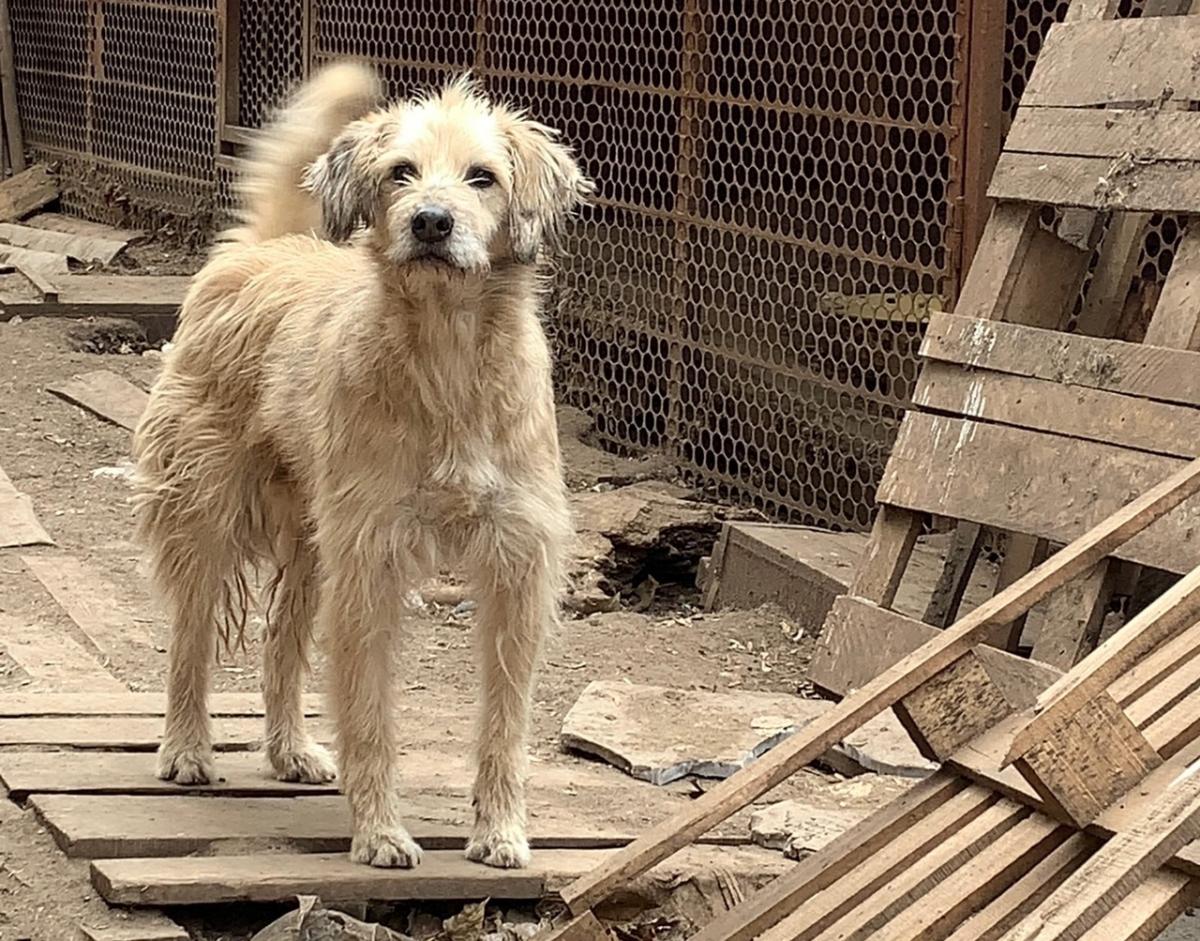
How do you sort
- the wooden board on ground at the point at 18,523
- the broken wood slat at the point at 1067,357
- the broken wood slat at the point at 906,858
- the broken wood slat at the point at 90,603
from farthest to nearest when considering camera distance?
the wooden board on ground at the point at 18,523 → the broken wood slat at the point at 90,603 → the broken wood slat at the point at 1067,357 → the broken wood slat at the point at 906,858

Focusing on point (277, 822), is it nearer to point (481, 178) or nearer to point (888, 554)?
point (481, 178)

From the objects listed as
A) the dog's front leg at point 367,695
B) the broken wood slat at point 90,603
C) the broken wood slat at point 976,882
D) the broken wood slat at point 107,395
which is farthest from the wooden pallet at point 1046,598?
the broken wood slat at point 107,395

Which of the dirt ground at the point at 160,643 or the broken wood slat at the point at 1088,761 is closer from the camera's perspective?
the broken wood slat at the point at 1088,761

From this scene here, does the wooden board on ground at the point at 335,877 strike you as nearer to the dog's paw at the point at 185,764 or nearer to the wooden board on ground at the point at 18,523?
the dog's paw at the point at 185,764

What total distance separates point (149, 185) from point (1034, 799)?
37.4ft

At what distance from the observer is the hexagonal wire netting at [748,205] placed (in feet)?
24.6

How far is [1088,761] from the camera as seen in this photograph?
344 centimetres

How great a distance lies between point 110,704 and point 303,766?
0.81 metres

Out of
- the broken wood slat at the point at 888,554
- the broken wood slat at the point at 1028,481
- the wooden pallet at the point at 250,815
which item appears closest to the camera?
the wooden pallet at the point at 250,815

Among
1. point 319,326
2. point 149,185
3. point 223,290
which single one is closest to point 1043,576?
point 319,326

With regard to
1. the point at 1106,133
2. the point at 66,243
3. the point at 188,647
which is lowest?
the point at 66,243

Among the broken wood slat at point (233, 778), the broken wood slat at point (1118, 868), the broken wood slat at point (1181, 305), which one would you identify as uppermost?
the broken wood slat at point (1181, 305)

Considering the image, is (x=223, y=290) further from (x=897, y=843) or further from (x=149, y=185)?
(x=149, y=185)

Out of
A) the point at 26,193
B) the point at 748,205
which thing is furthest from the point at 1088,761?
the point at 26,193
